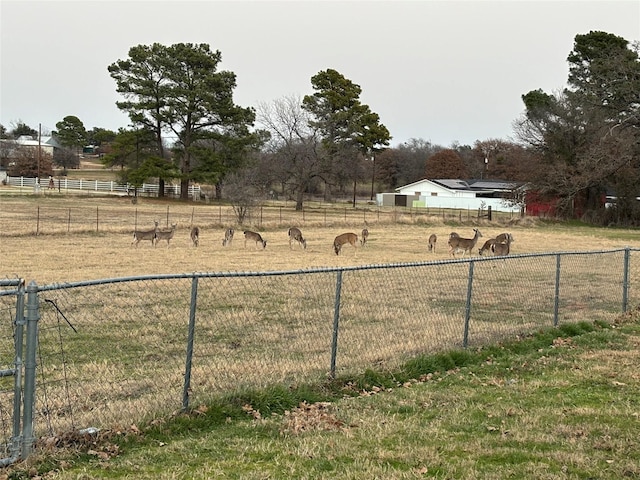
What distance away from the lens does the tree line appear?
51875 millimetres

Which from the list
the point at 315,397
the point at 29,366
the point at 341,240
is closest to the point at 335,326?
the point at 315,397

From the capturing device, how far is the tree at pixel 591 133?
48606 millimetres

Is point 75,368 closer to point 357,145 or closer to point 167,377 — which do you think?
point 167,377

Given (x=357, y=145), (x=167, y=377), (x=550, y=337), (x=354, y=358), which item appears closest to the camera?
(x=167, y=377)

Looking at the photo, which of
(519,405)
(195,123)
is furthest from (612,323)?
(195,123)

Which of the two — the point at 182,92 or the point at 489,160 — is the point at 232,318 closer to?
the point at 182,92

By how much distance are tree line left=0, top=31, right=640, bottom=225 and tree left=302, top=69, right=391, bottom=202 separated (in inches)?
4.9

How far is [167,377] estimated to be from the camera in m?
7.31

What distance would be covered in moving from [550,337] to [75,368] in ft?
21.0

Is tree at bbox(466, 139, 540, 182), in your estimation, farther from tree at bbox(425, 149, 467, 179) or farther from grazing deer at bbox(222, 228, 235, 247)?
grazing deer at bbox(222, 228, 235, 247)

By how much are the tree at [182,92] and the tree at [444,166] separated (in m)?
48.1

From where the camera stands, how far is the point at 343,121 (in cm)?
6981

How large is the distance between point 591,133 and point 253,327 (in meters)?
49.9

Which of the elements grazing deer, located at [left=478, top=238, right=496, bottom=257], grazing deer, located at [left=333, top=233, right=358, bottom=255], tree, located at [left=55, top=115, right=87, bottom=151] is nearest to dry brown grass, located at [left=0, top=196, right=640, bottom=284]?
grazing deer, located at [left=333, top=233, right=358, bottom=255]
